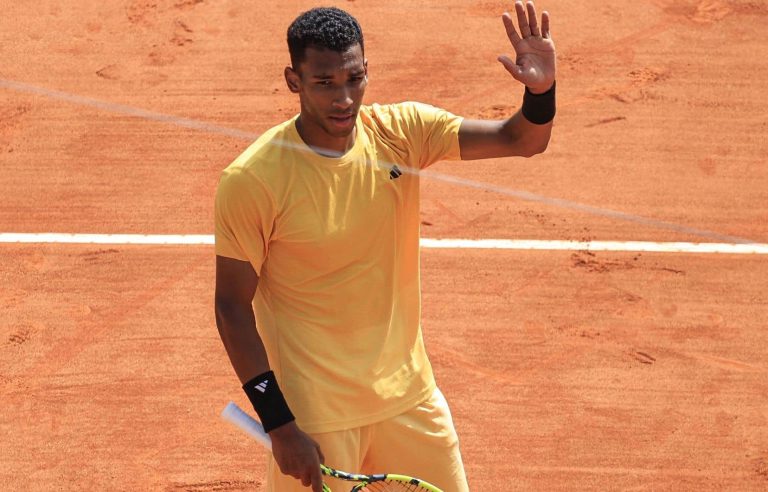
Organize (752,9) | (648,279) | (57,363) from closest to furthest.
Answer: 1. (57,363)
2. (648,279)
3. (752,9)

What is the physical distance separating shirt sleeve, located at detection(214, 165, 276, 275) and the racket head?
2.70 ft

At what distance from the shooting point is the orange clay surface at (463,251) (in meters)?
6.91

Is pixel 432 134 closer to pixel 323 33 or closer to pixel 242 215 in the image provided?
pixel 323 33

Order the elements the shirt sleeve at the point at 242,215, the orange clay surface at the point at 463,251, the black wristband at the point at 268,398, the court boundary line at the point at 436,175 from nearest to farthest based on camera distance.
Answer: the shirt sleeve at the point at 242,215 → the black wristband at the point at 268,398 → the orange clay surface at the point at 463,251 → the court boundary line at the point at 436,175

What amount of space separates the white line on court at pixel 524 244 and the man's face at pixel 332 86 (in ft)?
13.7

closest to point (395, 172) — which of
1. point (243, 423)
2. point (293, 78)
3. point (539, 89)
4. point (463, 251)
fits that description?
point (293, 78)

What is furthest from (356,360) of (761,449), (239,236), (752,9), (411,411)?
(752,9)

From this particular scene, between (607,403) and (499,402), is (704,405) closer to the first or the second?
(607,403)

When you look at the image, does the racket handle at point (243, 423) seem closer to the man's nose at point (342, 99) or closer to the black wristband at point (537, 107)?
the man's nose at point (342, 99)

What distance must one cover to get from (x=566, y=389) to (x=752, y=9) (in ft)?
17.5

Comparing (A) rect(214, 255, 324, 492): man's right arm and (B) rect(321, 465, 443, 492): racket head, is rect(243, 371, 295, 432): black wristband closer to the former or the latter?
(A) rect(214, 255, 324, 492): man's right arm

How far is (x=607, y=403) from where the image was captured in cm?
715

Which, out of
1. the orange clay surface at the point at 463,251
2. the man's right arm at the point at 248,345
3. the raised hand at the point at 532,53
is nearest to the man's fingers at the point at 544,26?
the raised hand at the point at 532,53

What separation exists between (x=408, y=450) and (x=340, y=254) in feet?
2.84
